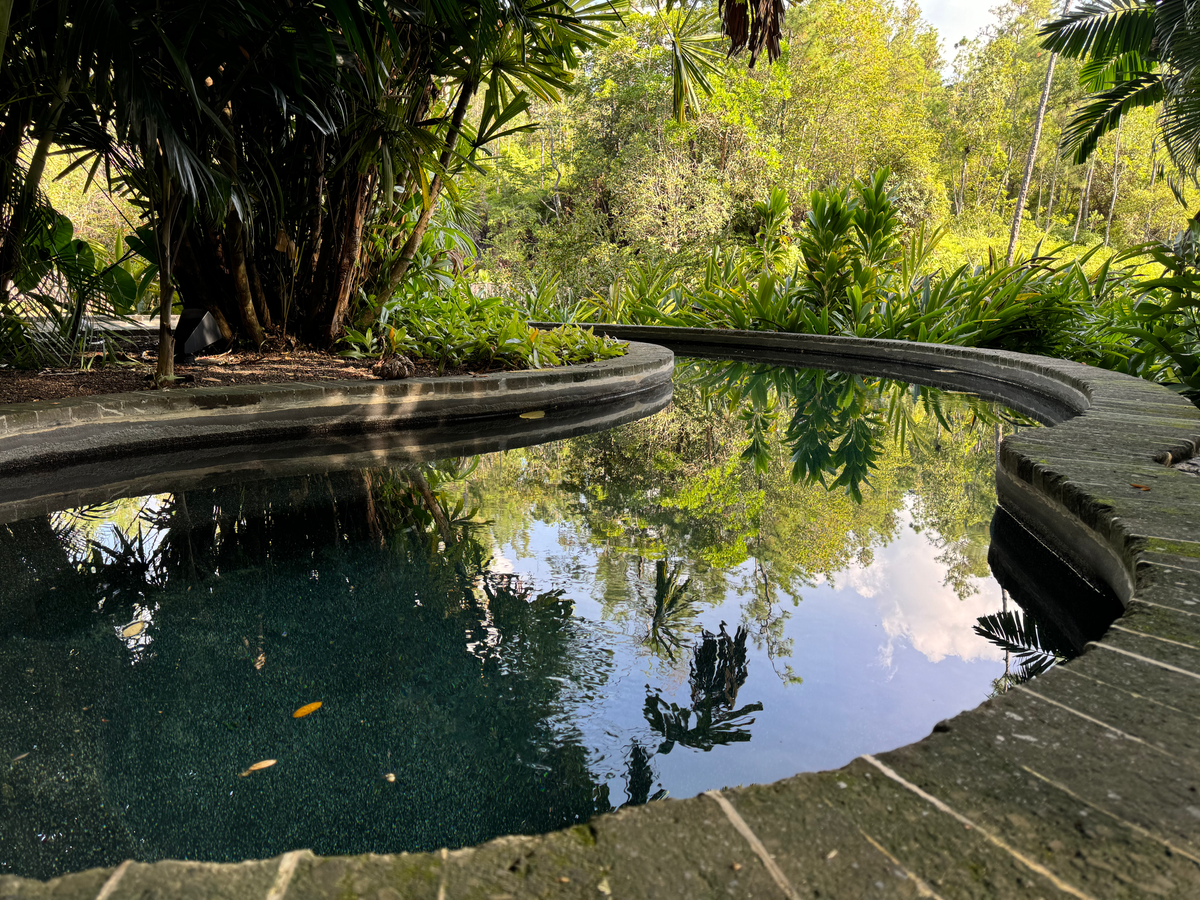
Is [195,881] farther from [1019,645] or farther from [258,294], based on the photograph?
[258,294]

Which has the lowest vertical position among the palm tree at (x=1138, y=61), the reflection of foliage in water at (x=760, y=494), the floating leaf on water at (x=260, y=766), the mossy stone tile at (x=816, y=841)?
the reflection of foliage in water at (x=760, y=494)

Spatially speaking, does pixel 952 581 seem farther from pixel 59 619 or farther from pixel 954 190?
pixel 954 190

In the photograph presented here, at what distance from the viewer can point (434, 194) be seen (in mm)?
5434

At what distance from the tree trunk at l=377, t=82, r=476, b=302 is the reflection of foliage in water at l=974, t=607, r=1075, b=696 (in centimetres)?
435

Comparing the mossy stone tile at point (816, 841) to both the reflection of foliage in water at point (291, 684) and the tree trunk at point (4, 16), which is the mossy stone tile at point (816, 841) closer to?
the reflection of foliage in water at point (291, 684)

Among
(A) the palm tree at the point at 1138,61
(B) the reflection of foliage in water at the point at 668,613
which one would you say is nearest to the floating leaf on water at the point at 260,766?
(B) the reflection of foliage in water at the point at 668,613

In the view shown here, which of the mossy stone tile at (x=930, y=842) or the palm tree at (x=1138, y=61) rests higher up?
the palm tree at (x=1138, y=61)

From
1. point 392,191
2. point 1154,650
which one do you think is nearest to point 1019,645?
point 1154,650

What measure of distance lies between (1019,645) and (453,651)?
1.57 m

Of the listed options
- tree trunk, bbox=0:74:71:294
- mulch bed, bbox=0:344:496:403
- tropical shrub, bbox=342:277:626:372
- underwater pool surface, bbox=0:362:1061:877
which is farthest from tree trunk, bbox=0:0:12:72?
tropical shrub, bbox=342:277:626:372

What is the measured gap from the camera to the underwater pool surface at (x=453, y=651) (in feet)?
4.50

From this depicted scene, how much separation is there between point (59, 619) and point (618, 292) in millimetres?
10126

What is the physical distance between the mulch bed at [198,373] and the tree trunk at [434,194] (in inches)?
29.7

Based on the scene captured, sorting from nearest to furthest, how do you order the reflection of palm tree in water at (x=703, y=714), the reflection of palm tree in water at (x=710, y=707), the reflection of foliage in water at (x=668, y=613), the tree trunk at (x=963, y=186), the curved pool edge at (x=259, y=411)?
the reflection of palm tree in water at (x=703, y=714)
the reflection of palm tree in water at (x=710, y=707)
the reflection of foliage in water at (x=668, y=613)
the curved pool edge at (x=259, y=411)
the tree trunk at (x=963, y=186)
